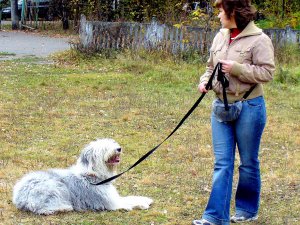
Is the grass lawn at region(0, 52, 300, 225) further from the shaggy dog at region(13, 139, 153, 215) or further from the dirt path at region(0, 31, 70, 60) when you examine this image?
the dirt path at region(0, 31, 70, 60)

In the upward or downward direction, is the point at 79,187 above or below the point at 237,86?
below

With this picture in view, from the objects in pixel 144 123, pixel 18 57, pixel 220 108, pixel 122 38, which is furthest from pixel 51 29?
pixel 220 108

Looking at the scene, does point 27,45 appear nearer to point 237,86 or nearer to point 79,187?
point 79,187

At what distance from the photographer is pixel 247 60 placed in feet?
16.2

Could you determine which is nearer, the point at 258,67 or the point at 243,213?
the point at 258,67

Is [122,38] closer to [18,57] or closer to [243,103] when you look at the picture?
[18,57]

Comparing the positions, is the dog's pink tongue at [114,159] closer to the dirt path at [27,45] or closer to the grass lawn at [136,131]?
the grass lawn at [136,131]

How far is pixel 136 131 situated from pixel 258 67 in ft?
15.5

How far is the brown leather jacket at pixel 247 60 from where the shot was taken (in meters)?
4.86

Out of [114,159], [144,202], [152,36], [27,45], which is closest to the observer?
[114,159]

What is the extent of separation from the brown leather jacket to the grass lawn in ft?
4.46

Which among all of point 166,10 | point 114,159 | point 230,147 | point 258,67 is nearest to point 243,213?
point 230,147

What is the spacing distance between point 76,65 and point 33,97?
4403 millimetres

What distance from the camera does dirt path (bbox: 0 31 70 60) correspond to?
19.5 meters
